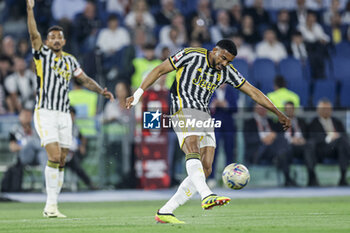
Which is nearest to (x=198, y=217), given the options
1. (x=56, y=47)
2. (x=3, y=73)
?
(x=56, y=47)

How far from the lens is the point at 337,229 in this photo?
7.02 meters

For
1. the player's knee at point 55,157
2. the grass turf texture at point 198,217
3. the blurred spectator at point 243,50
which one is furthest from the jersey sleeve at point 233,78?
the blurred spectator at point 243,50

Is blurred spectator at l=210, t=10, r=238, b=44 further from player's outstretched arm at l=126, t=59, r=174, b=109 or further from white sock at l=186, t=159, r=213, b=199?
white sock at l=186, t=159, r=213, b=199

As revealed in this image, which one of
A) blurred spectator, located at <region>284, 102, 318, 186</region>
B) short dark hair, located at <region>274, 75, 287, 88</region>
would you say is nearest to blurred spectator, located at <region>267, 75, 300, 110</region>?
short dark hair, located at <region>274, 75, 287, 88</region>

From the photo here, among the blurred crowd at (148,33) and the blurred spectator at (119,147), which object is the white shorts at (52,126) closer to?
the blurred spectator at (119,147)

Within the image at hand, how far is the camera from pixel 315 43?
17.8 m

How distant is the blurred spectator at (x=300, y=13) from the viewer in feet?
62.5

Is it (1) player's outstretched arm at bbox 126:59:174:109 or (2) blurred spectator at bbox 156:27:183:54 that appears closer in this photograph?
(1) player's outstretched arm at bbox 126:59:174:109

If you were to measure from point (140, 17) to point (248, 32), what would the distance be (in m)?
2.71

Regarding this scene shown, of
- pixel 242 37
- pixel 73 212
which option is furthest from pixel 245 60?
pixel 73 212

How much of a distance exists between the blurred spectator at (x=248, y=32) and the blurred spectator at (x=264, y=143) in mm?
3613

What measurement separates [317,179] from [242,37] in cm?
470

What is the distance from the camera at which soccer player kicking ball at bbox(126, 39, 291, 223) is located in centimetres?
787

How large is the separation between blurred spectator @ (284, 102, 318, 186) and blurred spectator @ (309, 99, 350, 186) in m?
0.15
